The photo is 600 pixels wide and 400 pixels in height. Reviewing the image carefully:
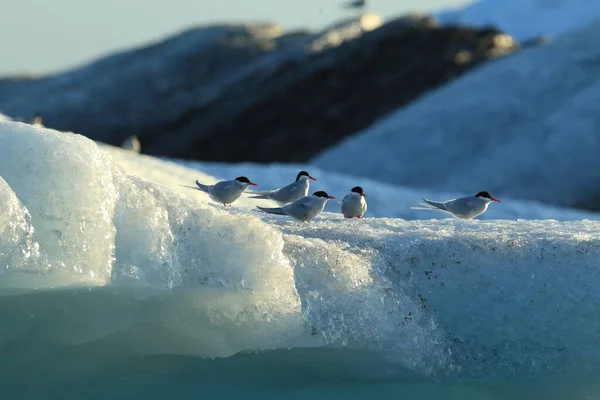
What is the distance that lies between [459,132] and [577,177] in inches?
127

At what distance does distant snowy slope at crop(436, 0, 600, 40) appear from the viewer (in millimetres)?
35125

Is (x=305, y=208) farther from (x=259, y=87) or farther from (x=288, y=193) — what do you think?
(x=259, y=87)

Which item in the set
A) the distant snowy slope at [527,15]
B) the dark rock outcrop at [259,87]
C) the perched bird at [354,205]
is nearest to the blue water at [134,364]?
the perched bird at [354,205]

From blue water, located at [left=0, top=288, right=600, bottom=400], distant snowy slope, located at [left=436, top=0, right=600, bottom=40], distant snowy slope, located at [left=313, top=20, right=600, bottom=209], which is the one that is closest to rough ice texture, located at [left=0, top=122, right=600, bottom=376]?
blue water, located at [left=0, top=288, right=600, bottom=400]

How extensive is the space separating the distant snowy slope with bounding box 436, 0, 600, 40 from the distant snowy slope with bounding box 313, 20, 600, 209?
29.6ft

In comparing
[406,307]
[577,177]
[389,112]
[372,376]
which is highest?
[389,112]

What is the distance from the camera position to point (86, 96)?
123ft

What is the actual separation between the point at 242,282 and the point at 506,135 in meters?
18.4

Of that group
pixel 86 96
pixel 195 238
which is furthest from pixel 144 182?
pixel 86 96

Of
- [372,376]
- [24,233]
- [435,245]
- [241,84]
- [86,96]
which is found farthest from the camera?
[86,96]

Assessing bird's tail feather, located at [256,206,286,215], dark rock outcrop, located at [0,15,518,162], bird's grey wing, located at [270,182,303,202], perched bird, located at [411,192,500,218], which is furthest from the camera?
dark rock outcrop, located at [0,15,518,162]

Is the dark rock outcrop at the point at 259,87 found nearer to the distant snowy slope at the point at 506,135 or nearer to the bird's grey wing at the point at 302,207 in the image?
the distant snowy slope at the point at 506,135

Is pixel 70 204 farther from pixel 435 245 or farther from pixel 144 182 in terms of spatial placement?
pixel 435 245

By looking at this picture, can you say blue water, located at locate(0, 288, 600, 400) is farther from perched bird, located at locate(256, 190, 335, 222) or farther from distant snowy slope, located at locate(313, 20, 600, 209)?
distant snowy slope, located at locate(313, 20, 600, 209)
